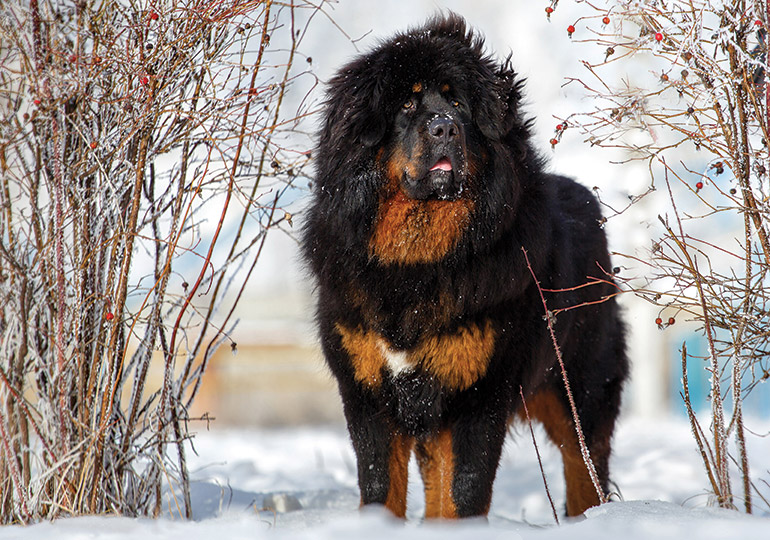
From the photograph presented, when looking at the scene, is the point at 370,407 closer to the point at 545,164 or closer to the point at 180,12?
the point at 545,164

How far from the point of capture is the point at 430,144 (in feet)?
10.1

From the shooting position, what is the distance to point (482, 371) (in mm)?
3088

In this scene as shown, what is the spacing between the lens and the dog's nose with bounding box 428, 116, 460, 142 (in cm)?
305

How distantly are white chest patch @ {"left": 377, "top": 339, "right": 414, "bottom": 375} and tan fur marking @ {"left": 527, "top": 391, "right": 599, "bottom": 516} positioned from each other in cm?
117

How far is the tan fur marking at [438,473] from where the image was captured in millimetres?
3170

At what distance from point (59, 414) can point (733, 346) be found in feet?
8.50

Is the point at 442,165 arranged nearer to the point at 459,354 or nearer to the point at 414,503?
the point at 459,354

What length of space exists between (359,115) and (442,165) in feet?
1.43

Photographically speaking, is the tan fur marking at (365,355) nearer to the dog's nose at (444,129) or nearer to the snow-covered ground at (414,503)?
the snow-covered ground at (414,503)

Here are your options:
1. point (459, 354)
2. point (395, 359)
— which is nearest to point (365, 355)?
point (395, 359)

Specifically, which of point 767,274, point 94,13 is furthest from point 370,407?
point 94,13

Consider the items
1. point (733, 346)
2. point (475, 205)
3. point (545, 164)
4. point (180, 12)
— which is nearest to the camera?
point (733, 346)

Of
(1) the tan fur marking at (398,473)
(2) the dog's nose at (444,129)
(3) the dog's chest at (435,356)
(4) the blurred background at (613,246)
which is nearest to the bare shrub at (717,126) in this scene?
(2) the dog's nose at (444,129)

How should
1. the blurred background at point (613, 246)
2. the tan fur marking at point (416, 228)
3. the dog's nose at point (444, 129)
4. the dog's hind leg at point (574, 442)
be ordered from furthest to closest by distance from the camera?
the blurred background at point (613, 246) → the dog's hind leg at point (574, 442) → the tan fur marking at point (416, 228) → the dog's nose at point (444, 129)
